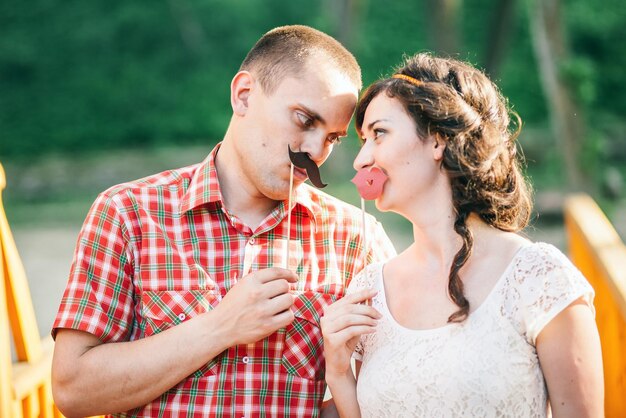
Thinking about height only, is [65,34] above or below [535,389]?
above

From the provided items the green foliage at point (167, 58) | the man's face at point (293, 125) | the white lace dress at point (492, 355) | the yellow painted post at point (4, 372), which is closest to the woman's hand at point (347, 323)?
the white lace dress at point (492, 355)

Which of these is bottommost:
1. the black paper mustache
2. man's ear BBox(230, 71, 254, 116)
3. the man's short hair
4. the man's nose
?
the black paper mustache

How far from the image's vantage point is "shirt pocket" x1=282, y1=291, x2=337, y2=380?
2.41m

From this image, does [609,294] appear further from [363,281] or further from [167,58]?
[167,58]

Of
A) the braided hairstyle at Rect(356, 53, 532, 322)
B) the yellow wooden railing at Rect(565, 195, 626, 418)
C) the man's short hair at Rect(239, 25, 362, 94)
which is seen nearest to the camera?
the braided hairstyle at Rect(356, 53, 532, 322)

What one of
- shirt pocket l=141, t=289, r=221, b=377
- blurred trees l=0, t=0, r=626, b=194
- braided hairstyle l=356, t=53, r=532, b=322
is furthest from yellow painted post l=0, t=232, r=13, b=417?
blurred trees l=0, t=0, r=626, b=194

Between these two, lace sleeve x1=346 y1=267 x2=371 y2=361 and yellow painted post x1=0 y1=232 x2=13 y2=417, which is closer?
yellow painted post x1=0 y1=232 x2=13 y2=417

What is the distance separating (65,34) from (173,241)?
16.3 meters

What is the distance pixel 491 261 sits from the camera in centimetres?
220

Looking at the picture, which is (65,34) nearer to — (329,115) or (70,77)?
(70,77)

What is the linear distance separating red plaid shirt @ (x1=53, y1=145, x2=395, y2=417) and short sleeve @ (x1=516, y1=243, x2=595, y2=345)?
0.67 m

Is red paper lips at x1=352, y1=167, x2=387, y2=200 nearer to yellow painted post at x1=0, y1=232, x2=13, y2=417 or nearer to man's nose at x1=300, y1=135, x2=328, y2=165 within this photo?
man's nose at x1=300, y1=135, x2=328, y2=165

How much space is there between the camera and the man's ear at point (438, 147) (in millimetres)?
2234

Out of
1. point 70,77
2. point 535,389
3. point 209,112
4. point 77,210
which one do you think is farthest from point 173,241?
point 70,77
